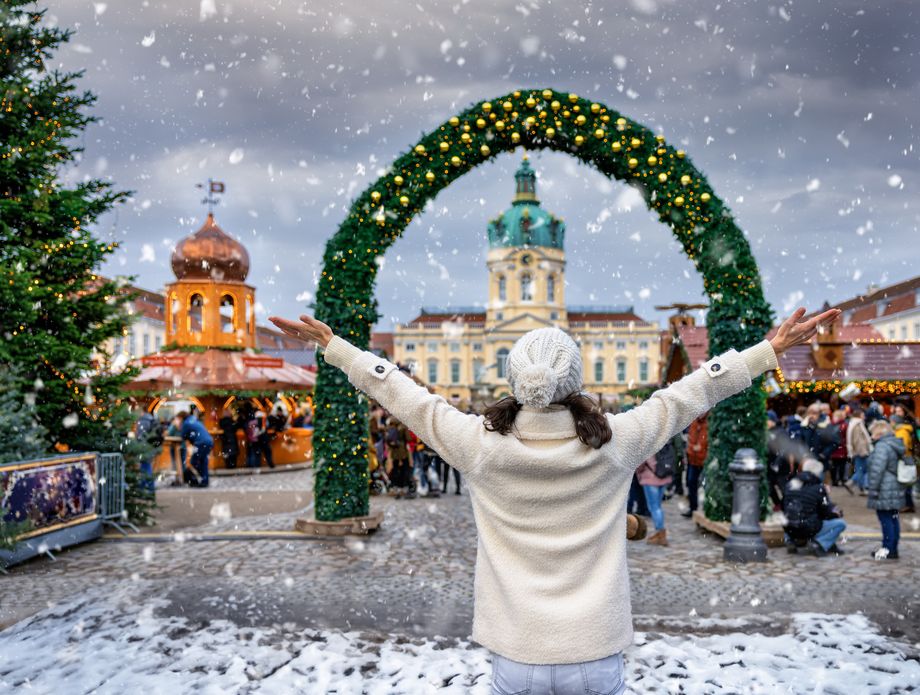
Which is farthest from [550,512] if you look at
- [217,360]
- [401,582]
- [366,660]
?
[217,360]

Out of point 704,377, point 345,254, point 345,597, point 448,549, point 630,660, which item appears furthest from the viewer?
point 345,254

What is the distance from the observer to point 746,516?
9.14 metres

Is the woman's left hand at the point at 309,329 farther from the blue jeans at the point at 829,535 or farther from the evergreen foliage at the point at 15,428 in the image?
the blue jeans at the point at 829,535

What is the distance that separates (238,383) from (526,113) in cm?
1463

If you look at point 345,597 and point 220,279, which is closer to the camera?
point 345,597

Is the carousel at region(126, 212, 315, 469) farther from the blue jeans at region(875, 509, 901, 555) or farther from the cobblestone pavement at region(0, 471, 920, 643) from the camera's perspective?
the blue jeans at region(875, 509, 901, 555)

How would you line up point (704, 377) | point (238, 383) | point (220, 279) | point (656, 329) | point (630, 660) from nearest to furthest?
1. point (704, 377)
2. point (630, 660)
3. point (238, 383)
4. point (220, 279)
5. point (656, 329)

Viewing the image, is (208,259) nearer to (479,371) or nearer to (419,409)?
(419,409)

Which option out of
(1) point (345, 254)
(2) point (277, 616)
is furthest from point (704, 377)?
(1) point (345, 254)

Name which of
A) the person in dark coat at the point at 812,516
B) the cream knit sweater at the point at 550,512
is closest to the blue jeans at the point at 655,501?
the person in dark coat at the point at 812,516

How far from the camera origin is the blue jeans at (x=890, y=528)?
902 cm

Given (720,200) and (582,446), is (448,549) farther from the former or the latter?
(582,446)

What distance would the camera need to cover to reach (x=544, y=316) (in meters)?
104

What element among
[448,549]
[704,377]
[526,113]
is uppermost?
[526,113]
